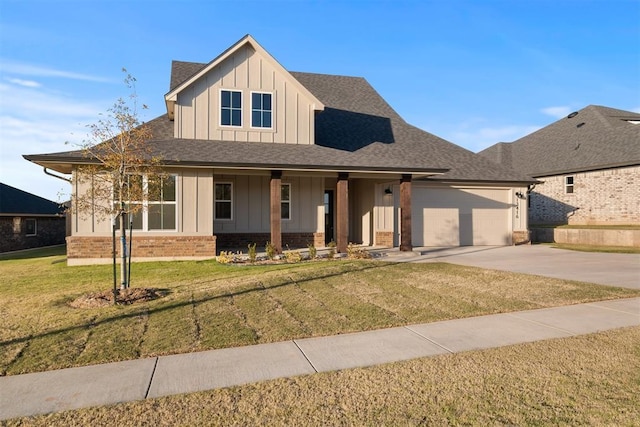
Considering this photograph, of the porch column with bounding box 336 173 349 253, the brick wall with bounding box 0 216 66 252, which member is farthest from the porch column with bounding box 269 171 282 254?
the brick wall with bounding box 0 216 66 252

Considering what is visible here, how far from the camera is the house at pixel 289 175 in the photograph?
43.4ft

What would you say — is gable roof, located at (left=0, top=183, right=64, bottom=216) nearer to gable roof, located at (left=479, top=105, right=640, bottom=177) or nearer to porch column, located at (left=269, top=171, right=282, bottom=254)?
porch column, located at (left=269, top=171, right=282, bottom=254)

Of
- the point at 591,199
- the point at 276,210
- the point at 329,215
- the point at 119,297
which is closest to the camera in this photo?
the point at 119,297

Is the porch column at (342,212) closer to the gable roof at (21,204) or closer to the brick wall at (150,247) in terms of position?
the brick wall at (150,247)

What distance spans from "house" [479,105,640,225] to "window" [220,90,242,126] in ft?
47.7

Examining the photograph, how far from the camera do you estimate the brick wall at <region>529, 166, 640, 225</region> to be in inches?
853

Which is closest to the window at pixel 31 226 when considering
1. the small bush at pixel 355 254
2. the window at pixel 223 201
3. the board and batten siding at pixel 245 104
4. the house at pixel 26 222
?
the house at pixel 26 222

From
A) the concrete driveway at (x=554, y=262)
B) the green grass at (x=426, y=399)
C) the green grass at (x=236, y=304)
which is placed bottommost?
the green grass at (x=426, y=399)

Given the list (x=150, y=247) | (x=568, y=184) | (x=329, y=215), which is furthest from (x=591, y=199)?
(x=150, y=247)

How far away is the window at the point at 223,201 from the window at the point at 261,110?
8.84 feet

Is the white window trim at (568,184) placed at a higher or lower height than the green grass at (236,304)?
higher

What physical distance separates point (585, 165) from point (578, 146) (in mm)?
2464

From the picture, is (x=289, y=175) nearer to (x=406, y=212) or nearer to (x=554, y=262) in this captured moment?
(x=406, y=212)

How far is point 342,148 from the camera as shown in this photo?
16141 mm
